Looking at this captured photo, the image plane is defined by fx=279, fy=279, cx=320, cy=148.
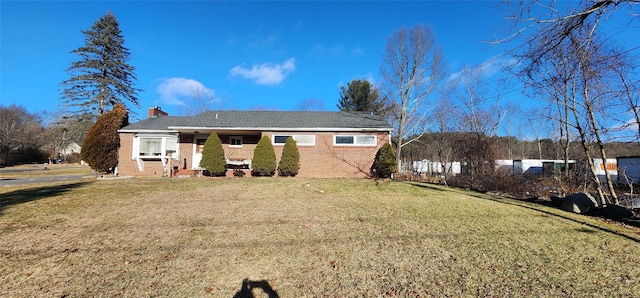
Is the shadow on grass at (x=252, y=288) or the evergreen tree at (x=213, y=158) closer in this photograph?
the shadow on grass at (x=252, y=288)

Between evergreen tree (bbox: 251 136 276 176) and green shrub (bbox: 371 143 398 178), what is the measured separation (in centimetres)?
535

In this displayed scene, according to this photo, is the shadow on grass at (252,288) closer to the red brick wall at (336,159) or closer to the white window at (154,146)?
the red brick wall at (336,159)

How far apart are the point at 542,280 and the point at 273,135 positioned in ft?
42.8

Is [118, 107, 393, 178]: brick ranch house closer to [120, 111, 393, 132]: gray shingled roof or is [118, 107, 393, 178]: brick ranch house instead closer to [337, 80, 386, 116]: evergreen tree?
[120, 111, 393, 132]: gray shingled roof

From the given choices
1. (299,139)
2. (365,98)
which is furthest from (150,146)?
(365,98)

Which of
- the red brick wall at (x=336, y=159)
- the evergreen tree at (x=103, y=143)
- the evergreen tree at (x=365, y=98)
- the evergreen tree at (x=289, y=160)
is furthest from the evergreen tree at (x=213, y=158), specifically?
the evergreen tree at (x=365, y=98)

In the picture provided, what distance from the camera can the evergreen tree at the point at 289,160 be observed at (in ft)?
46.5

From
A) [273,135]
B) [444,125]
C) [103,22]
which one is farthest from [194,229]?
[103,22]

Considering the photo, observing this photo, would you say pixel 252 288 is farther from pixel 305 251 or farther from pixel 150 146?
pixel 150 146

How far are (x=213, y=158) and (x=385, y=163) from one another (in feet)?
28.3

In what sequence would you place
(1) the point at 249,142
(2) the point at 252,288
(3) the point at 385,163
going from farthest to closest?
(1) the point at 249,142
(3) the point at 385,163
(2) the point at 252,288

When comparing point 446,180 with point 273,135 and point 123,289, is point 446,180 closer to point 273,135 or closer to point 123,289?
point 273,135

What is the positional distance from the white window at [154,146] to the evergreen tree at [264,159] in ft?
16.8

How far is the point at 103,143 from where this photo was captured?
14719 millimetres
